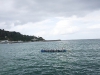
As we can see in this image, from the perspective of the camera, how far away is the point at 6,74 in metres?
32.4

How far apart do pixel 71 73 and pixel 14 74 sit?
557 inches

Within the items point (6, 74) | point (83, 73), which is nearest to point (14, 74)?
point (6, 74)

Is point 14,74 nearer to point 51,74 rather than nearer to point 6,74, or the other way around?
point 6,74

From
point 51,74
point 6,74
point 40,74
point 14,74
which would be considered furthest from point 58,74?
point 6,74

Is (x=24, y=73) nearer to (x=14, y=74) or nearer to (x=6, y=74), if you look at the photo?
(x=14, y=74)

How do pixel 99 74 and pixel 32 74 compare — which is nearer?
pixel 99 74

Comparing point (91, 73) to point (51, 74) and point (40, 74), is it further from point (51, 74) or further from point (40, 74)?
point (40, 74)

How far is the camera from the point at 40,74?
31250mm

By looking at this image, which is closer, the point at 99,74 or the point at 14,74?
the point at 99,74

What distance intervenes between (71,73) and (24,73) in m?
11.8

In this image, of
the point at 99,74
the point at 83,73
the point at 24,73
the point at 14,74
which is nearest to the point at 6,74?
the point at 14,74

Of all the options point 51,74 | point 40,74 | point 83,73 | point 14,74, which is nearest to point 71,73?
point 83,73

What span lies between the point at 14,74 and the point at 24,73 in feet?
8.03

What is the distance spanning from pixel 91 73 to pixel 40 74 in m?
12.2
